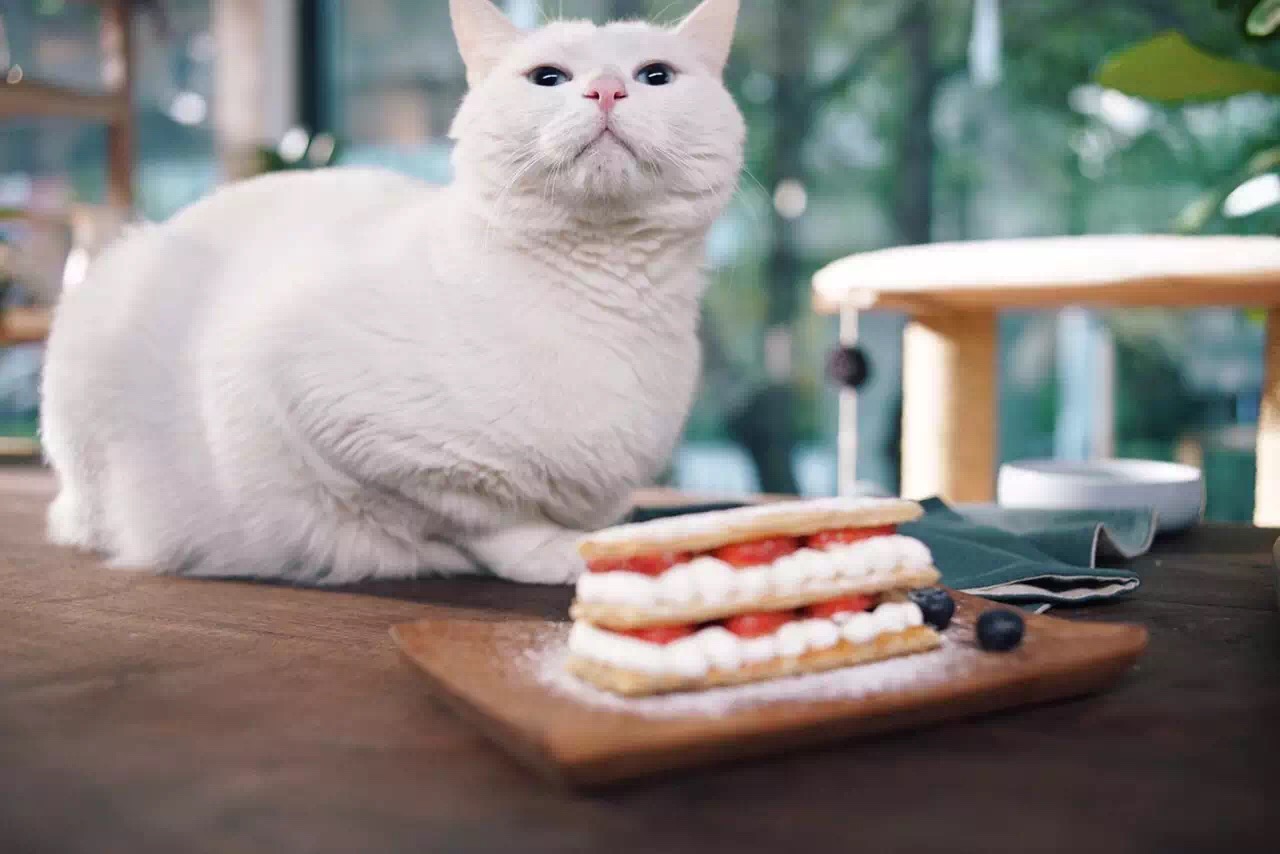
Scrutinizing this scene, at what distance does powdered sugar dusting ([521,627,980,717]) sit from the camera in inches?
25.2

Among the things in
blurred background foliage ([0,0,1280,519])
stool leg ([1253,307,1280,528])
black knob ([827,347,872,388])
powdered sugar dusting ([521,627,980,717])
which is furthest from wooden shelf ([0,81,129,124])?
stool leg ([1253,307,1280,528])

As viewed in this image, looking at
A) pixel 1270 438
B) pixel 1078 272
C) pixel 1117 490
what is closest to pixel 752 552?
pixel 1117 490

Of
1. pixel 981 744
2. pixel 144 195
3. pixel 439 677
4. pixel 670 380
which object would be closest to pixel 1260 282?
pixel 670 380

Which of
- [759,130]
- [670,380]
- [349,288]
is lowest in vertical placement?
[670,380]

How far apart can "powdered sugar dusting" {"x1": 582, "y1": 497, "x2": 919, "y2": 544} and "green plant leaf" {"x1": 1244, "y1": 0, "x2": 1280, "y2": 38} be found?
1156mm

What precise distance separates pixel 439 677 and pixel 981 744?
1.08 ft

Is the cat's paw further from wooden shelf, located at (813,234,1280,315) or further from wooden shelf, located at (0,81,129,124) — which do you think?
wooden shelf, located at (0,81,129,124)

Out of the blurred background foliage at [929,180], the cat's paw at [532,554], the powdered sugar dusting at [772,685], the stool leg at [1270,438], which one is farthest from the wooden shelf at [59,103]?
the stool leg at [1270,438]

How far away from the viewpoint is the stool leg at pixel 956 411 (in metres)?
1.91

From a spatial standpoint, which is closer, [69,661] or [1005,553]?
[69,661]

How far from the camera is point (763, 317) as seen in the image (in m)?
3.17

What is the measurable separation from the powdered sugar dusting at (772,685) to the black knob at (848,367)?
1049 mm

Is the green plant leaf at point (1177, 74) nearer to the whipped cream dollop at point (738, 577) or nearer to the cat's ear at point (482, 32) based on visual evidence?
the cat's ear at point (482, 32)

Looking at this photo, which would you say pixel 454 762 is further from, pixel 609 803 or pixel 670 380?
pixel 670 380
